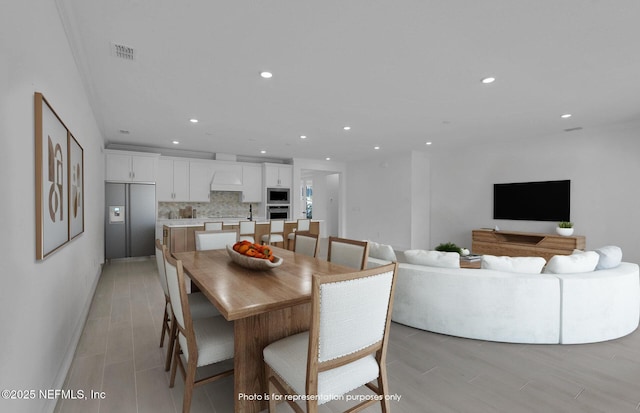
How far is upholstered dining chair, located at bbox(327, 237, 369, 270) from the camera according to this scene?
93.3 inches

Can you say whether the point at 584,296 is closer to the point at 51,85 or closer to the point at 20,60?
the point at 20,60

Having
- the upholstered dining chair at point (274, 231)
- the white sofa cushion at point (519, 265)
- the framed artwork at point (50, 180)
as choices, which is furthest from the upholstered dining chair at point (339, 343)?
the upholstered dining chair at point (274, 231)

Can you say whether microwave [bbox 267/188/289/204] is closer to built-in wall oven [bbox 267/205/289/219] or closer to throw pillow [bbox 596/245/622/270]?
built-in wall oven [bbox 267/205/289/219]

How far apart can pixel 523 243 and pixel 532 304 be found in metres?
3.66

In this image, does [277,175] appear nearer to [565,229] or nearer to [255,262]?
[255,262]

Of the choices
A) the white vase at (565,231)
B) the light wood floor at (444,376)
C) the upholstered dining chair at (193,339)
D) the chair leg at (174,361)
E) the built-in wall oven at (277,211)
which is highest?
the built-in wall oven at (277,211)

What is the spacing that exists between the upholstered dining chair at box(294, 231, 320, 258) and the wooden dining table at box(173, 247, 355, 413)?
93cm

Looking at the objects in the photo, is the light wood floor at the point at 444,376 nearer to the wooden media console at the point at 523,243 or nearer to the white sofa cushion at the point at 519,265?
the white sofa cushion at the point at 519,265

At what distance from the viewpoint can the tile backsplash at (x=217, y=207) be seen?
274 inches

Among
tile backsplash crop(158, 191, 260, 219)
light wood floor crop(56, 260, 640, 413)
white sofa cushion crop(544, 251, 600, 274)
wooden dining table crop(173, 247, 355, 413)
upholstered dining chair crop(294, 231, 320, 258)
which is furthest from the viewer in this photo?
tile backsplash crop(158, 191, 260, 219)

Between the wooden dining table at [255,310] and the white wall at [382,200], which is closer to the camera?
the wooden dining table at [255,310]

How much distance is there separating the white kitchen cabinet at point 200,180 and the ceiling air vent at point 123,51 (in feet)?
14.9

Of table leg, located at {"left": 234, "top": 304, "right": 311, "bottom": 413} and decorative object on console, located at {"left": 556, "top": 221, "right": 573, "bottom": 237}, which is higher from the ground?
decorative object on console, located at {"left": 556, "top": 221, "right": 573, "bottom": 237}

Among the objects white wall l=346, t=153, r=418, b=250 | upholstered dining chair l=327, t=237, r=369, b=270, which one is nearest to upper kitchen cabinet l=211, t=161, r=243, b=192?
white wall l=346, t=153, r=418, b=250
